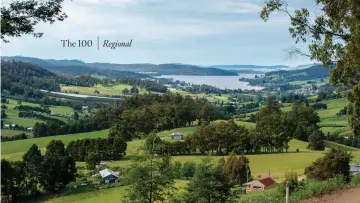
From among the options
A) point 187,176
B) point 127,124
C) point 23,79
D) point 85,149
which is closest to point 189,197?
point 187,176

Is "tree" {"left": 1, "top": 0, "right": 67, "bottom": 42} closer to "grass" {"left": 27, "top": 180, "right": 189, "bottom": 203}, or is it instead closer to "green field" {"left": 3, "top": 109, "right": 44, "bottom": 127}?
"grass" {"left": 27, "top": 180, "right": 189, "bottom": 203}

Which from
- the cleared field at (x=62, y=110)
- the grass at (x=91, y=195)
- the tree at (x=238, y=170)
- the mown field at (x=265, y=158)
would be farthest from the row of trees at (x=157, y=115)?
the cleared field at (x=62, y=110)

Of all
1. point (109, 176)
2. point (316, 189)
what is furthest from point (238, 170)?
point (316, 189)

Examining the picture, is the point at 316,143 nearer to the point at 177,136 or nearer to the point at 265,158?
the point at 265,158

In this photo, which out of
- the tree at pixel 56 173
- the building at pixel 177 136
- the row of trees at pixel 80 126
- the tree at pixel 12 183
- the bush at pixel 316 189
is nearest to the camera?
the bush at pixel 316 189

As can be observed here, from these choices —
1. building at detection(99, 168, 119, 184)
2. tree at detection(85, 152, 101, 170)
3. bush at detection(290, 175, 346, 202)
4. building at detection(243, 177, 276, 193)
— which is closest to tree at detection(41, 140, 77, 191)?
building at detection(99, 168, 119, 184)

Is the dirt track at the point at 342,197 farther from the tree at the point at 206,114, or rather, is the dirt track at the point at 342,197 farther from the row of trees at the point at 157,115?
the tree at the point at 206,114

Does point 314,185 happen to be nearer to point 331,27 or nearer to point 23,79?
point 331,27
